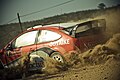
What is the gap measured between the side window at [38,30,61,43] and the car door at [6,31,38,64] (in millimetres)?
179

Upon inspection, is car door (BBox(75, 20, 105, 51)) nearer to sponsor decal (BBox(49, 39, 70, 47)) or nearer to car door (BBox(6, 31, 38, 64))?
sponsor decal (BBox(49, 39, 70, 47))

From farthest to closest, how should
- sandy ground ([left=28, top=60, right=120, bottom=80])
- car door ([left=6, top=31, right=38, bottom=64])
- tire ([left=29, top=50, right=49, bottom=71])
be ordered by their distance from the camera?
car door ([left=6, top=31, right=38, bottom=64]) < tire ([left=29, top=50, right=49, bottom=71]) < sandy ground ([left=28, top=60, right=120, bottom=80])

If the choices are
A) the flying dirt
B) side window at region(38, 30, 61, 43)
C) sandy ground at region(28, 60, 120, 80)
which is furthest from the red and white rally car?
sandy ground at region(28, 60, 120, 80)

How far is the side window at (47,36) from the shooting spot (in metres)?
6.67

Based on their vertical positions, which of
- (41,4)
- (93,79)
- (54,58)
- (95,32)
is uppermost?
(41,4)

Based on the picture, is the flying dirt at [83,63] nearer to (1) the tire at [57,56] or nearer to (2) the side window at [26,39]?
(1) the tire at [57,56]

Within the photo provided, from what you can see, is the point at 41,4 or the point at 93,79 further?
the point at 41,4

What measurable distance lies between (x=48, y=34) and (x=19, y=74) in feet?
4.16

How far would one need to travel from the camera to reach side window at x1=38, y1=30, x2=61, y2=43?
21.9ft

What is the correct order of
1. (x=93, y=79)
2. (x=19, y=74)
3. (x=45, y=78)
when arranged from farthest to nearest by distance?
(x=19, y=74), (x=45, y=78), (x=93, y=79)

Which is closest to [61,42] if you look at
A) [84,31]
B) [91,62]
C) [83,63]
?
[84,31]

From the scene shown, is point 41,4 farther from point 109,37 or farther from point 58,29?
point 109,37

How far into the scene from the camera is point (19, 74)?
7.00 meters

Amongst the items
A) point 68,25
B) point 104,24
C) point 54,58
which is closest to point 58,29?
point 68,25
